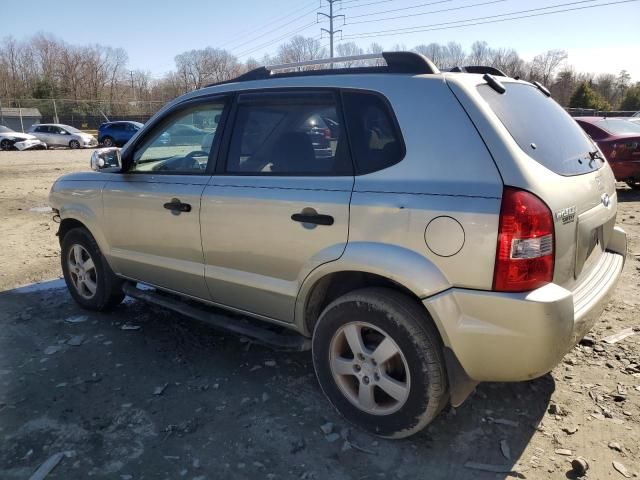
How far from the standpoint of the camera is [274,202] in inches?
116

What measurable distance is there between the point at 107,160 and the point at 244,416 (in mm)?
2390

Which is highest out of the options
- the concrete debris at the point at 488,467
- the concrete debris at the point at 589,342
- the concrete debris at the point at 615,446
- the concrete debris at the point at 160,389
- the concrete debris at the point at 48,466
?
the concrete debris at the point at 589,342

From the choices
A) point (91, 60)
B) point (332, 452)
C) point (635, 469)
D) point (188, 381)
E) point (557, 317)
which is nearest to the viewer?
point (557, 317)

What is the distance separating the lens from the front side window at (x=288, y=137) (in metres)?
2.84

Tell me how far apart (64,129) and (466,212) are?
34.7 m

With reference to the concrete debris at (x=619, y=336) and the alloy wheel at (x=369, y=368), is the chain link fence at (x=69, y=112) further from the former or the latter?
the concrete debris at (x=619, y=336)

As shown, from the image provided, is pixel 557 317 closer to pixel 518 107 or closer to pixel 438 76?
pixel 518 107

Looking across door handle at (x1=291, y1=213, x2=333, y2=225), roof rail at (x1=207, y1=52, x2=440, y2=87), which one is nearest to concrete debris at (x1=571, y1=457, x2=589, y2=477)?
door handle at (x1=291, y1=213, x2=333, y2=225)

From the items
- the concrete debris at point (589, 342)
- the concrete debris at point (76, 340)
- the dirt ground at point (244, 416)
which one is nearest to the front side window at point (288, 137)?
the dirt ground at point (244, 416)

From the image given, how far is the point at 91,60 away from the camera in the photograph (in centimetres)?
7975

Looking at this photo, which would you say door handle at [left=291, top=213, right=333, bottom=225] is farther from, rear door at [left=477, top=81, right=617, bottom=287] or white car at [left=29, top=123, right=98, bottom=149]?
white car at [left=29, top=123, right=98, bottom=149]

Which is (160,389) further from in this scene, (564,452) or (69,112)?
(69,112)

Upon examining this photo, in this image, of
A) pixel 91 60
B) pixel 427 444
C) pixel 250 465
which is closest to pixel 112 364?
pixel 250 465

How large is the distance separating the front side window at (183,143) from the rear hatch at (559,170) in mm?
1856
